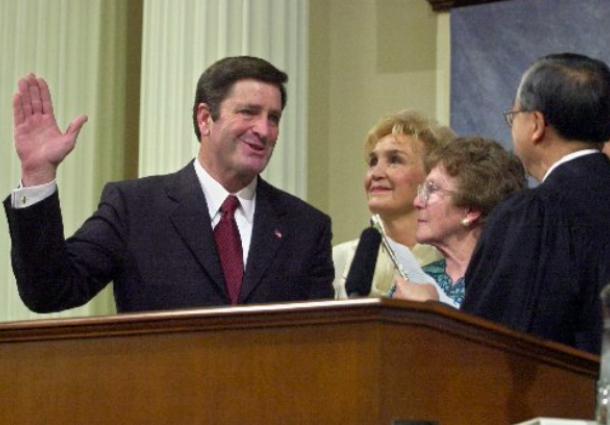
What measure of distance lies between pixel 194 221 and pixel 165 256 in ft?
0.49

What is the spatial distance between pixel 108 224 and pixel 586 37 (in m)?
2.79

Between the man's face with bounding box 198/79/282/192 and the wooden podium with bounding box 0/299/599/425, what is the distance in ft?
4.79

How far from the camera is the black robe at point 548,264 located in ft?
11.1

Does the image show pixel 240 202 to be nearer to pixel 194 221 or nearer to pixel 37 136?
pixel 194 221

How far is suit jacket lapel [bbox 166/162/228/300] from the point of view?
4.12 m

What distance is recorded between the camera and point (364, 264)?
9.13 ft

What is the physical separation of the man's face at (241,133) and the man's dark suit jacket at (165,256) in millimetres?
92

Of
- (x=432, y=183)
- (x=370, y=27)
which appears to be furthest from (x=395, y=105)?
(x=432, y=183)

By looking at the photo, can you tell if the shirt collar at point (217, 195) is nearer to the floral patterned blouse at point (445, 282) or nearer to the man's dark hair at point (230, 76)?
the man's dark hair at point (230, 76)

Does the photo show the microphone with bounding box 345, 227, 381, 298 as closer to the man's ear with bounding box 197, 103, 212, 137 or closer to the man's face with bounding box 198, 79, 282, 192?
the man's face with bounding box 198, 79, 282, 192

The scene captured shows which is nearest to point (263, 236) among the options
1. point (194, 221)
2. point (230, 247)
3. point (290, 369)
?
point (230, 247)

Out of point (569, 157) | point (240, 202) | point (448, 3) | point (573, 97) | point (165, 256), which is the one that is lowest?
point (165, 256)

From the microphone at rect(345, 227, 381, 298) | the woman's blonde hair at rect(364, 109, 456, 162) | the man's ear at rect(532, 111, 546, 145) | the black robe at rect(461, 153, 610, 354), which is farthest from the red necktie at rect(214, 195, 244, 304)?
the microphone at rect(345, 227, 381, 298)

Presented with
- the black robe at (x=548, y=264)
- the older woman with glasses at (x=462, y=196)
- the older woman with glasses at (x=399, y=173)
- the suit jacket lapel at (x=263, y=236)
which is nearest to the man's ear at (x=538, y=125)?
the black robe at (x=548, y=264)
